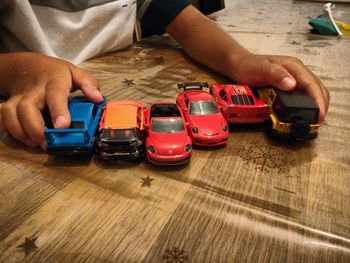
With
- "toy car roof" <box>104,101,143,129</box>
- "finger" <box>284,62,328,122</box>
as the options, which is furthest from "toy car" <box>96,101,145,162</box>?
"finger" <box>284,62,328,122</box>

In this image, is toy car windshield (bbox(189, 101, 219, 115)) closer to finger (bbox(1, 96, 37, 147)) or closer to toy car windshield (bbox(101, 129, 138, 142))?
toy car windshield (bbox(101, 129, 138, 142))

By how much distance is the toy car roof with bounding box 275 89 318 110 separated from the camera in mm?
362

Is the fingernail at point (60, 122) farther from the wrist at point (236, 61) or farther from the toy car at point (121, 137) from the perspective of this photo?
the wrist at point (236, 61)

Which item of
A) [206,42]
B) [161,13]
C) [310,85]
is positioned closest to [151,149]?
[310,85]

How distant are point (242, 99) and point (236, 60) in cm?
16

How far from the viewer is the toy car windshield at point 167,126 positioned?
0.35m

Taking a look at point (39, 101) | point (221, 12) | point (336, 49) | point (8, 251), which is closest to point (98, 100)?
point (39, 101)

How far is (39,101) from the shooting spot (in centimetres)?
37

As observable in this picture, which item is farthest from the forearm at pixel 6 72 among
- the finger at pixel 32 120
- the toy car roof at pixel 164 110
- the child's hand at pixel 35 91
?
the toy car roof at pixel 164 110

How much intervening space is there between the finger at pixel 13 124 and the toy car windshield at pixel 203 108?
20 cm

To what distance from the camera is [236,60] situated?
538 mm

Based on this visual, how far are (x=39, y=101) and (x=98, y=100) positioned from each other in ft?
0.24

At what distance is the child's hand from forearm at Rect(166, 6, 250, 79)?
26 cm

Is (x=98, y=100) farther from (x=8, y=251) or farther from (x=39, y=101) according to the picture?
(x=8, y=251)
